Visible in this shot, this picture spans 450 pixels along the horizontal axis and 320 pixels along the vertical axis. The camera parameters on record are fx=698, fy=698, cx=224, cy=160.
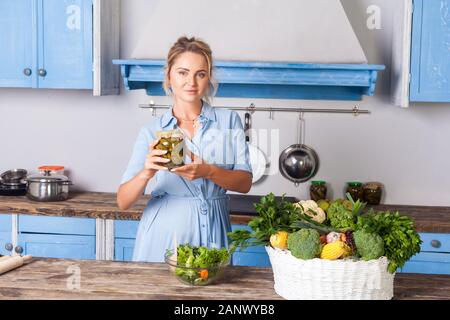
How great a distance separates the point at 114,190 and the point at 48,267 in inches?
80.3

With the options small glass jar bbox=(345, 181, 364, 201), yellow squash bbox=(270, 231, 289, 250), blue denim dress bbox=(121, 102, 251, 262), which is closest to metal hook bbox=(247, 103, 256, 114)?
small glass jar bbox=(345, 181, 364, 201)

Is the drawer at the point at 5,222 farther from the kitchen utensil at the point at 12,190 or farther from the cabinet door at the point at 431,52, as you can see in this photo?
the cabinet door at the point at 431,52

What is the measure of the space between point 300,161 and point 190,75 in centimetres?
170

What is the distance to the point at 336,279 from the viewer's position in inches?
77.9

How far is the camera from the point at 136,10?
14.1 ft

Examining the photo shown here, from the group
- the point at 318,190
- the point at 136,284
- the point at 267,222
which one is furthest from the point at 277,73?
the point at 136,284

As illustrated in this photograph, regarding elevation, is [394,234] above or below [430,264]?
above

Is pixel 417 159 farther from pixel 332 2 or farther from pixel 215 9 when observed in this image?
pixel 215 9

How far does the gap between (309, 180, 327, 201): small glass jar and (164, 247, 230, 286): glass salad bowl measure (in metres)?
1.98

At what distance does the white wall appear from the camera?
4.20 meters

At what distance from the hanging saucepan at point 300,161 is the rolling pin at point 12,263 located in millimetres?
2117

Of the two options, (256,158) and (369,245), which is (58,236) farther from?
Answer: (369,245)

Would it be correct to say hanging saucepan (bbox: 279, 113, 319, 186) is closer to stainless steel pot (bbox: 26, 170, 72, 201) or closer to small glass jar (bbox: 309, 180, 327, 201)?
small glass jar (bbox: 309, 180, 327, 201)
